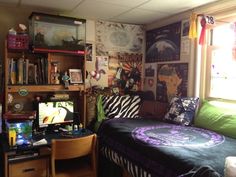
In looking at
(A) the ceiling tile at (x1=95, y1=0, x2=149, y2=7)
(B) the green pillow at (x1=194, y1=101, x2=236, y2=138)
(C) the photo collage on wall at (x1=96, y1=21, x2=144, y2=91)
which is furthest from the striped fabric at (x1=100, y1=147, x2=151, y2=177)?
(A) the ceiling tile at (x1=95, y1=0, x2=149, y2=7)

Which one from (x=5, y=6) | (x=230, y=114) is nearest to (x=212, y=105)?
(x=230, y=114)

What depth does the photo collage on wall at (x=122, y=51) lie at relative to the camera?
11.2ft

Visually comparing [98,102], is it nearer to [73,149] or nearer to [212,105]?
[73,149]

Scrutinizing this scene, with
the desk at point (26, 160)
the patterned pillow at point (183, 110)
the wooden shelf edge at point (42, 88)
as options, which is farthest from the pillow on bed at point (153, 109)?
the desk at point (26, 160)

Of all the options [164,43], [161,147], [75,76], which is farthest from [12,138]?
[164,43]

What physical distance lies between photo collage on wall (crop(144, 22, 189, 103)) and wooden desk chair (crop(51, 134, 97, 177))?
1451 mm

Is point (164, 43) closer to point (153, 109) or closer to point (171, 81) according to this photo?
point (171, 81)

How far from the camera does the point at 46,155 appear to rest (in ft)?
7.44

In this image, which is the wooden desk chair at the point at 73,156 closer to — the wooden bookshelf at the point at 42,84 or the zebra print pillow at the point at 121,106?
the wooden bookshelf at the point at 42,84

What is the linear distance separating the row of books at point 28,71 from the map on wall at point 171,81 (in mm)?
1605

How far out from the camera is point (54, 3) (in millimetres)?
2652

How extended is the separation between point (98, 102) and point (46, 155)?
1.09 m

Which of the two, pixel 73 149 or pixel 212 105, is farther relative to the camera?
pixel 212 105

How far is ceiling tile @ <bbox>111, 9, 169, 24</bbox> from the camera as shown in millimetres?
2992
